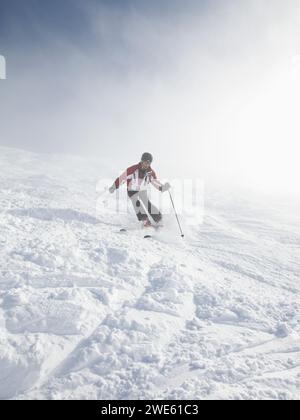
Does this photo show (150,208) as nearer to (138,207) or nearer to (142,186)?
(138,207)

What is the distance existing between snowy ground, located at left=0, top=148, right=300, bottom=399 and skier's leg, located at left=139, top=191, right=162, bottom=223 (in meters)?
1.07

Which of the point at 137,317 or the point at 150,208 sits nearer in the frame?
the point at 137,317

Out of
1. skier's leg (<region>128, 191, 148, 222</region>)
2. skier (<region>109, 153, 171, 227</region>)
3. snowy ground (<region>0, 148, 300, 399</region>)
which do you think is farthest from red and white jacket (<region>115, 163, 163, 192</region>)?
snowy ground (<region>0, 148, 300, 399</region>)

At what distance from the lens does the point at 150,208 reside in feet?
31.8

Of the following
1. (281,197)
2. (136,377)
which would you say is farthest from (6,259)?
(281,197)

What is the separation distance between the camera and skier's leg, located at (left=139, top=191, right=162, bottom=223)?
382 inches

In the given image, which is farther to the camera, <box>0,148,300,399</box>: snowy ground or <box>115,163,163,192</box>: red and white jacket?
<box>115,163,163,192</box>: red and white jacket

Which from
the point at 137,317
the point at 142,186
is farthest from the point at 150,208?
the point at 137,317

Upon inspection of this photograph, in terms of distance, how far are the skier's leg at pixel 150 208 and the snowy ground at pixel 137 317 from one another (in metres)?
1.07

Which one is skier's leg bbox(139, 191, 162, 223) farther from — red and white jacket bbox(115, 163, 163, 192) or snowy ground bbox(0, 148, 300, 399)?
snowy ground bbox(0, 148, 300, 399)

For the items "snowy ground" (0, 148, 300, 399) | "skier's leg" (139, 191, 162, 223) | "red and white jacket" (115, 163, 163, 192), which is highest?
"red and white jacket" (115, 163, 163, 192)

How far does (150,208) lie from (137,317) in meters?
5.22

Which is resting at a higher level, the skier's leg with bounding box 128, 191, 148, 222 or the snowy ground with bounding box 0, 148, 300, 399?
the skier's leg with bounding box 128, 191, 148, 222

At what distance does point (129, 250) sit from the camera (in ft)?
23.8
